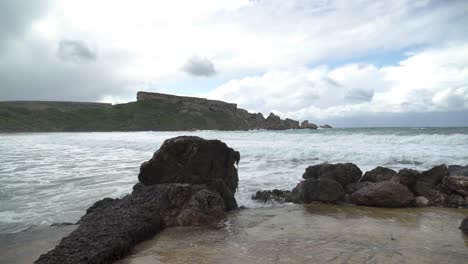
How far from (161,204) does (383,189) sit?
176 inches

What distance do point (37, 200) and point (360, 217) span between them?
280 inches

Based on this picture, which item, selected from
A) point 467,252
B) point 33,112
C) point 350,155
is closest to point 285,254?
point 467,252

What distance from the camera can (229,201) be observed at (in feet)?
24.9

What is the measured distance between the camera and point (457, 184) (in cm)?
775

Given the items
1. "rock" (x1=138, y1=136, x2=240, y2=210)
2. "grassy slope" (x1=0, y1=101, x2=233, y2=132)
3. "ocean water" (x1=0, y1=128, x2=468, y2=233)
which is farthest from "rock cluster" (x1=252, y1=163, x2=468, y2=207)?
"grassy slope" (x1=0, y1=101, x2=233, y2=132)

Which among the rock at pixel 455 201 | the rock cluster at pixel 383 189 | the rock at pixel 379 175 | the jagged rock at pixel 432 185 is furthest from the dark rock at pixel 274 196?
the rock at pixel 455 201

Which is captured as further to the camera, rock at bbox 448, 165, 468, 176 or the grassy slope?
the grassy slope

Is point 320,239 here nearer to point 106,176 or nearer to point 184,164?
point 184,164

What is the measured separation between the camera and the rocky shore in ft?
17.9

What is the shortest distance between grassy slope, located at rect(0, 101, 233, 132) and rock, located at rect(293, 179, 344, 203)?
3196 inches

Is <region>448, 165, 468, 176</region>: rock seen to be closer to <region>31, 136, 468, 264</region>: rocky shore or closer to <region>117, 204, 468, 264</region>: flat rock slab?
<region>31, 136, 468, 264</region>: rocky shore

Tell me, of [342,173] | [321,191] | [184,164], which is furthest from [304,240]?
[342,173]

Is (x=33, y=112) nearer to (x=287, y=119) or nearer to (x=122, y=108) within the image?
(x=122, y=108)

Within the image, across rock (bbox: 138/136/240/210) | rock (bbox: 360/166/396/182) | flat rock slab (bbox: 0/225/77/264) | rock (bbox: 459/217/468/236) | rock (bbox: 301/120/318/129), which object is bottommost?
flat rock slab (bbox: 0/225/77/264)
